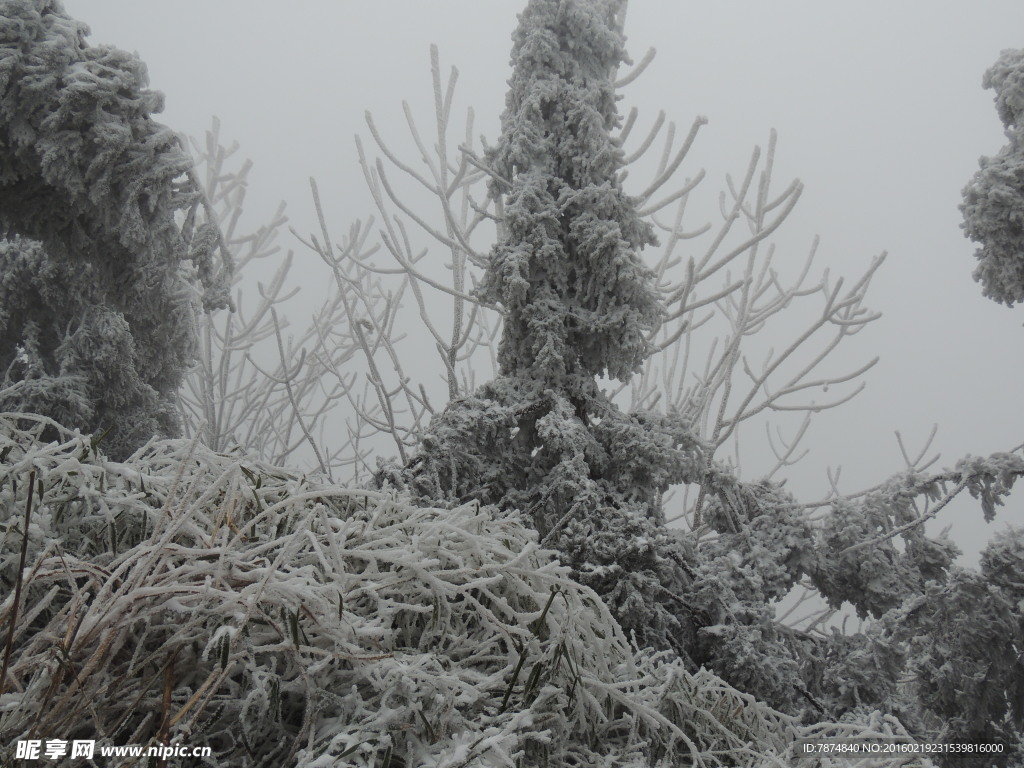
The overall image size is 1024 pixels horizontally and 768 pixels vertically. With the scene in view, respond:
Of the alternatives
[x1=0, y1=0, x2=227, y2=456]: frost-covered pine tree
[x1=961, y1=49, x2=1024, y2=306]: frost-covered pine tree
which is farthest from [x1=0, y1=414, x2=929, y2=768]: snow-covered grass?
[x1=961, y1=49, x2=1024, y2=306]: frost-covered pine tree

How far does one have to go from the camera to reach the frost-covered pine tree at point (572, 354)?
7.03 ft

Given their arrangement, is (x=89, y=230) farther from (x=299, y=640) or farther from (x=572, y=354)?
(x=299, y=640)

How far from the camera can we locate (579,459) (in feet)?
7.66

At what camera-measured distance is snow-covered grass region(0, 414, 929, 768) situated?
786 mm

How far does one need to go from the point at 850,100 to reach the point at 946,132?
939 centimetres

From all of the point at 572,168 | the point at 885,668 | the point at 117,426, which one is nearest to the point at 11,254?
the point at 117,426

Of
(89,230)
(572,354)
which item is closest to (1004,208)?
(572,354)

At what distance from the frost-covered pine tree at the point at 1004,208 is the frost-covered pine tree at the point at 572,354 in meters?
2.00

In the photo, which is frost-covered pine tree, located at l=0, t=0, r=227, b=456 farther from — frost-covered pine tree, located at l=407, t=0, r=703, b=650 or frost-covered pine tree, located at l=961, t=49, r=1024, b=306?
frost-covered pine tree, located at l=961, t=49, r=1024, b=306

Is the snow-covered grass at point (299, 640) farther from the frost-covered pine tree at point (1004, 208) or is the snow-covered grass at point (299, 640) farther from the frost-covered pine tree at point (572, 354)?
the frost-covered pine tree at point (1004, 208)

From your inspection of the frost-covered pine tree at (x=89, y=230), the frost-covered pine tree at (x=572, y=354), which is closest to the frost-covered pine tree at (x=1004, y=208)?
the frost-covered pine tree at (x=572, y=354)

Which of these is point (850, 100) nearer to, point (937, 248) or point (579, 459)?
point (937, 248)

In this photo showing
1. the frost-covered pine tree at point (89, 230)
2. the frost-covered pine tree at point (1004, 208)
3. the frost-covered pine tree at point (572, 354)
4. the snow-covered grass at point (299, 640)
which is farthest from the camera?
the frost-covered pine tree at point (1004, 208)

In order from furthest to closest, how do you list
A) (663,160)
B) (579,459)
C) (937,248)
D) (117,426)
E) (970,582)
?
(937,248)
(663,160)
(117,426)
(579,459)
(970,582)
